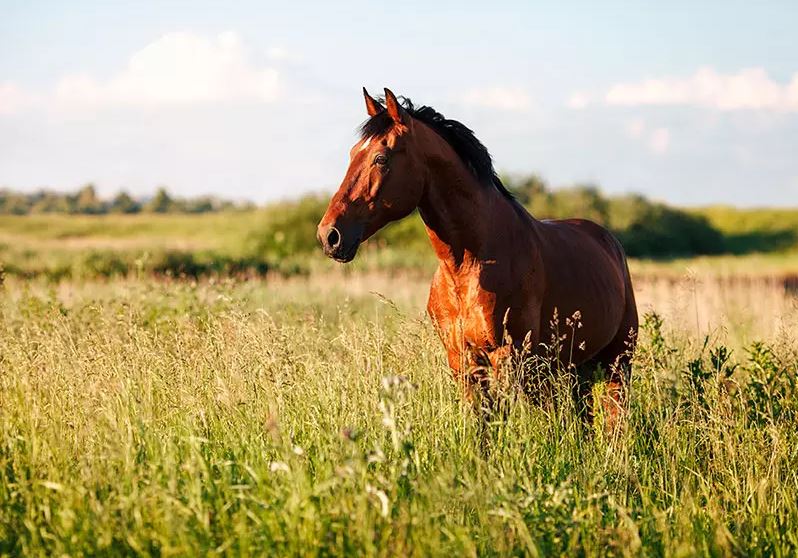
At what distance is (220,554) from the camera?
3758 mm

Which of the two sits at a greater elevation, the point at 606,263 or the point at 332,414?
the point at 606,263

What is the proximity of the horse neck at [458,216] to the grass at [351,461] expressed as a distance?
62 cm

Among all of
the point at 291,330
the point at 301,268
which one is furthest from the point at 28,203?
the point at 291,330

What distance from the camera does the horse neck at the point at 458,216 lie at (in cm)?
543

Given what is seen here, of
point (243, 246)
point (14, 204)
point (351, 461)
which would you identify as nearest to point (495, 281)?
point (351, 461)

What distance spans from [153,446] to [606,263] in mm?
3790

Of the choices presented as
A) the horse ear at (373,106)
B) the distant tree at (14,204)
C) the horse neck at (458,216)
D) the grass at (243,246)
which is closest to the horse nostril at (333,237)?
the horse neck at (458,216)

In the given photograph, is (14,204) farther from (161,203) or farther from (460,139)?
(460,139)

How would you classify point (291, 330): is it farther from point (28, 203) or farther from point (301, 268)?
point (28, 203)

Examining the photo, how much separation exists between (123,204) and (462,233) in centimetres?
5417

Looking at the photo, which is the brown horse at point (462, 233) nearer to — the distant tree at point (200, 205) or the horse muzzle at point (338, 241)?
the horse muzzle at point (338, 241)

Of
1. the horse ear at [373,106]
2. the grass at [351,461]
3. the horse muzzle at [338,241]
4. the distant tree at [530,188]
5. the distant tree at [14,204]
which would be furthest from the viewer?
the distant tree at [14,204]

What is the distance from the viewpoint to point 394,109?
515cm

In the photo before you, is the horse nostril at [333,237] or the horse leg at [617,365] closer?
the horse nostril at [333,237]
